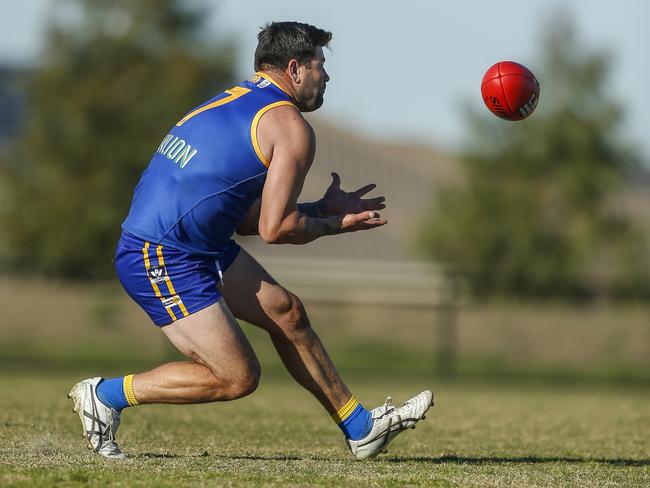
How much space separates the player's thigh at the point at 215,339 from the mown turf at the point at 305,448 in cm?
57

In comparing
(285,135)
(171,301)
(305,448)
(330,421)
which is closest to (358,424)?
(305,448)

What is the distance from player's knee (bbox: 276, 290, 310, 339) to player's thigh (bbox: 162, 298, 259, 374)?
50 centimetres

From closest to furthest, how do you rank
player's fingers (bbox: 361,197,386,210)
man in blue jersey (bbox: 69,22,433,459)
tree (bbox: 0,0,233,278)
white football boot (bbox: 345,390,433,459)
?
man in blue jersey (bbox: 69,22,433,459) < player's fingers (bbox: 361,197,386,210) < white football boot (bbox: 345,390,433,459) < tree (bbox: 0,0,233,278)

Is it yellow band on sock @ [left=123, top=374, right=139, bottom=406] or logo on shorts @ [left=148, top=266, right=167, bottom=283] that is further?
yellow band on sock @ [left=123, top=374, right=139, bottom=406]

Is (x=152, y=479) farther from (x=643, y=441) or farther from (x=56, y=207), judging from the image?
(x=56, y=207)

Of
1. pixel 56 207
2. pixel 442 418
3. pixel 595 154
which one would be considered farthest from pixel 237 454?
pixel 595 154

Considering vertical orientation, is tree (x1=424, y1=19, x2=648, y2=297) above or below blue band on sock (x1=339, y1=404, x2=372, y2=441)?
below

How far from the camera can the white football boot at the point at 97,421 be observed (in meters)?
7.18

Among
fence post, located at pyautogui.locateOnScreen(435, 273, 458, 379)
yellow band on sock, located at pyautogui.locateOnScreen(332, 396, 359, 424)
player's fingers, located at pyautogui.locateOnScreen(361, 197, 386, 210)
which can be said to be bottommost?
fence post, located at pyautogui.locateOnScreen(435, 273, 458, 379)

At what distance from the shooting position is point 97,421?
7.17 metres

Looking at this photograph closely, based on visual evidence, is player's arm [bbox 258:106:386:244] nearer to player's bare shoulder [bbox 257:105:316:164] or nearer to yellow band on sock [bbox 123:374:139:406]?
player's bare shoulder [bbox 257:105:316:164]

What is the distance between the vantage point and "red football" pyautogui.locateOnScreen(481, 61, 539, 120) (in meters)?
8.48

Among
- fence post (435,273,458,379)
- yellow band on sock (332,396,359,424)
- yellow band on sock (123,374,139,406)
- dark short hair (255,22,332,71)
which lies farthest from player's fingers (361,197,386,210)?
fence post (435,273,458,379)

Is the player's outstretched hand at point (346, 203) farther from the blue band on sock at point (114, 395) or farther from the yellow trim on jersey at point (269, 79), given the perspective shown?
the blue band on sock at point (114, 395)
